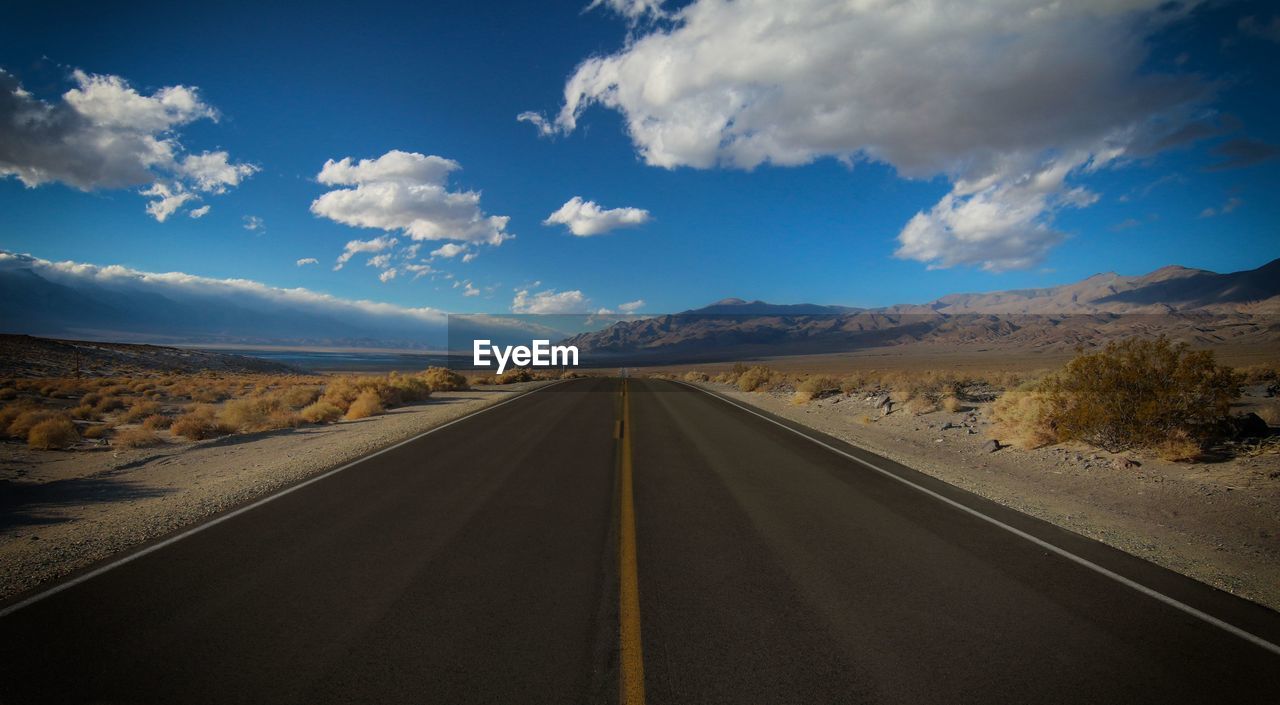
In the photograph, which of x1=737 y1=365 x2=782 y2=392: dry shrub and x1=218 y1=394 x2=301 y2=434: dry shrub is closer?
x1=218 y1=394 x2=301 y2=434: dry shrub

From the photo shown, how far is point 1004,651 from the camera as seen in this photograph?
12.3 ft

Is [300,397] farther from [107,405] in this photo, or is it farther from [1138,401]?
[1138,401]

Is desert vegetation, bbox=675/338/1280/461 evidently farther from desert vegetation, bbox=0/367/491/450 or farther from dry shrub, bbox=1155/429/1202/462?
desert vegetation, bbox=0/367/491/450

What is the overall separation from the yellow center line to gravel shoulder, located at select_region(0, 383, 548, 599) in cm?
482

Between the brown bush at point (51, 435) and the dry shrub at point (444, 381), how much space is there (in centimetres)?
2106

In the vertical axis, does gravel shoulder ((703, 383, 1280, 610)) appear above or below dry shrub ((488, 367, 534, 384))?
above

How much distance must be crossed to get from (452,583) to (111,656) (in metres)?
2.08

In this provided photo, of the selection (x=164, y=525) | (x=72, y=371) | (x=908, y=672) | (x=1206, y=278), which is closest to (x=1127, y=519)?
(x=908, y=672)

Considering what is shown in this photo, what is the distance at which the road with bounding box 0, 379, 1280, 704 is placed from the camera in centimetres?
332

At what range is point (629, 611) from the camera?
4.15 meters

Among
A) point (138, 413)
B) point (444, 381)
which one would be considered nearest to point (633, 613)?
point (138, 413)

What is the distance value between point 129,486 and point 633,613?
9658 mm

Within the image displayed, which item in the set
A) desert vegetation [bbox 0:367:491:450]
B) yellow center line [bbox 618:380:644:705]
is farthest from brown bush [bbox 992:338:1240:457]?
desert vegetation [bbox 0:367:491:450]

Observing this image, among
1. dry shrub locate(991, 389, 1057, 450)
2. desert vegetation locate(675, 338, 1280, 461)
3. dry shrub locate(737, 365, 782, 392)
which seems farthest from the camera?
dry shrub locate(737, 365, 782, 392)
